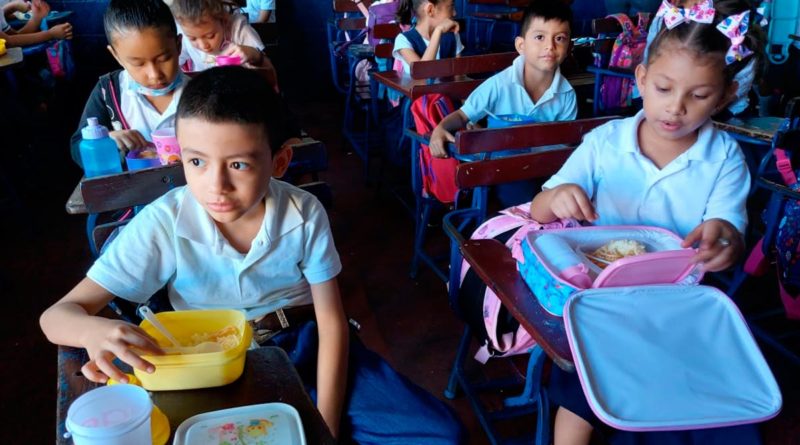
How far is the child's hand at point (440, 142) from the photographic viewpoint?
209 cm

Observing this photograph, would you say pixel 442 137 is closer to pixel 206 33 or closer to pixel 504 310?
pixel 504 310

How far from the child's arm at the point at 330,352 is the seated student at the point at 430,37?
7.74 ft

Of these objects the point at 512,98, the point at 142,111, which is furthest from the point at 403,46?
the point at 142,111

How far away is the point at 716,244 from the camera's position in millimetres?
1158

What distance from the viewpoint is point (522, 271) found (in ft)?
3.86

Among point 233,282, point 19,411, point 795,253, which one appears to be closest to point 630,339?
point 233,282

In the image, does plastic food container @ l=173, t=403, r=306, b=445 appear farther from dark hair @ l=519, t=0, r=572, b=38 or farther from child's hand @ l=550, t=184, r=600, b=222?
dark hair @ l=519, t=0, r=572, b=38

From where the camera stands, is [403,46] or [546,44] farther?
[403,46]

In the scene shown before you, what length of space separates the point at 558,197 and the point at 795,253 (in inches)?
39.8

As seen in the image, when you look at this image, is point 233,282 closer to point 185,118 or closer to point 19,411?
point 185,118

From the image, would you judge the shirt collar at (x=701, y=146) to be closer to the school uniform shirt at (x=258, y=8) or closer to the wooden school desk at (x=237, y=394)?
the wooden school desk at (x=237, y=394)

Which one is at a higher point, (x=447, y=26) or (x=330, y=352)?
(x=447, y=26)

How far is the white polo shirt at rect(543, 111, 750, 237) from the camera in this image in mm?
1416

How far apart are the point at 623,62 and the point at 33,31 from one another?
12.3 feet
